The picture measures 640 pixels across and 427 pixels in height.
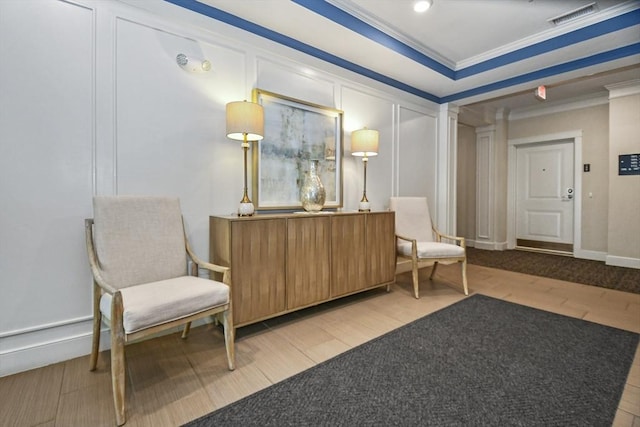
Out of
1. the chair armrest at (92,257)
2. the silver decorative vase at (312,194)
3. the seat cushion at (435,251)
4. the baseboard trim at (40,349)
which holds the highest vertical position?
the silver decorative vase at (312,194)

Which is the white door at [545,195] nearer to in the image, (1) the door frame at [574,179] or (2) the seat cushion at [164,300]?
(1) the door frame at [574,179]

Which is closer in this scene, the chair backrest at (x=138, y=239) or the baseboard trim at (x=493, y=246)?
the chair backrest at (x=138, y=239)

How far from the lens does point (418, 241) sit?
359 cm

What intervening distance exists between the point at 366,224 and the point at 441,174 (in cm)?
222

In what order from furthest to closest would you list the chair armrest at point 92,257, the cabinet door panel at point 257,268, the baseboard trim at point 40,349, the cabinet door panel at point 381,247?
the cabinet door panel at point 381,247, the cabinet door panel at point 257,268, the baseboard trim at point 40,349, the chair armrest at point 92,257

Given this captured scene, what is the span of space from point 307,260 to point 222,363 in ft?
3.21

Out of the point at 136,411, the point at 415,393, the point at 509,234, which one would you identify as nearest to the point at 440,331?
the point at 415,393

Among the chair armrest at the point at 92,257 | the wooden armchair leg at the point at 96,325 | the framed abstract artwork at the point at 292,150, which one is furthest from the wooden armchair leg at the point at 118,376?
the framed abstract artwork at the point at 292,150

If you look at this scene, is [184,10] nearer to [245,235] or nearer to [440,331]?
[245,235]

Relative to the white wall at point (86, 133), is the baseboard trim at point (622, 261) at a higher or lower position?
lower

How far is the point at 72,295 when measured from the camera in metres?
1.93

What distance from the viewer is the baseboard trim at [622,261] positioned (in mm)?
4301

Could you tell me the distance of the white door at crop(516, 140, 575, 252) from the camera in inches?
206

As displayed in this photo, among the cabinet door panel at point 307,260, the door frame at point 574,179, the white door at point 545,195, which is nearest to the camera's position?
the cabinet door panel at point 307,260
